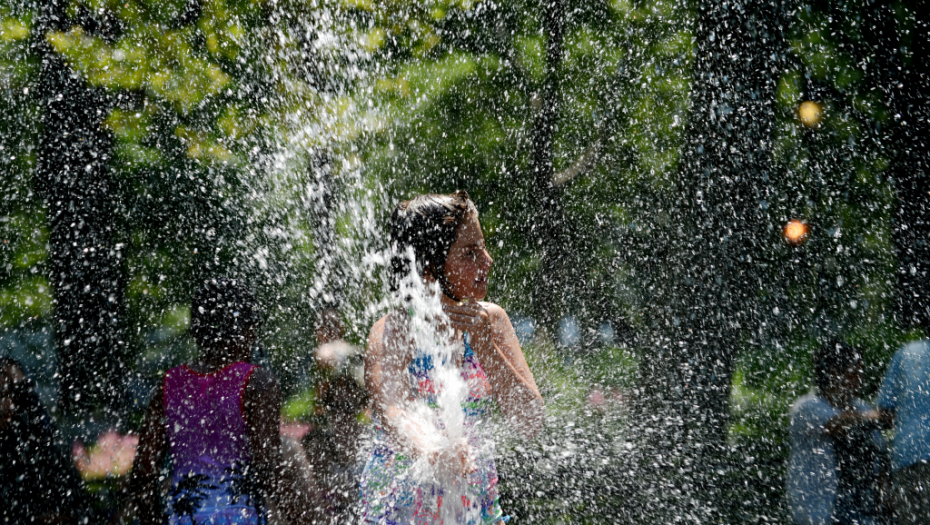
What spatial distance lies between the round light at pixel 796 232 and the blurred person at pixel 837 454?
3.59 m

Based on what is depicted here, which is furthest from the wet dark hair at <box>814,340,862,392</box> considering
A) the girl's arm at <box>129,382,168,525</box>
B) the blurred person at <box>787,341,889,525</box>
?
the girl's arm at <box>129,382,168,525</box>

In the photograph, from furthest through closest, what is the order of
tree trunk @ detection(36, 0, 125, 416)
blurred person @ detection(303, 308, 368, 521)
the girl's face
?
tree trunk @ detection(36, 0, 125, 416) → blurred person @ detection(303, 308, 368, 521) → the girl's face

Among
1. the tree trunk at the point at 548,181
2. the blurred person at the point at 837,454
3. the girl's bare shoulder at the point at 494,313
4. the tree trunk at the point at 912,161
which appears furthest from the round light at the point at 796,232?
the girl's bare shoulder at the point at 494,313

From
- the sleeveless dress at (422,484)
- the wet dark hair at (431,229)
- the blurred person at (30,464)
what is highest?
the blurred person at (30,464)

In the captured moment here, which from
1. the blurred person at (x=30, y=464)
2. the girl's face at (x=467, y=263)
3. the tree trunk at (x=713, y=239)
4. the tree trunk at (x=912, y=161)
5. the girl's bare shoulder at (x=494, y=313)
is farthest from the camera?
the tree trunk at (x=713, y=239)

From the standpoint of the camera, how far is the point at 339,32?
7.19 metres

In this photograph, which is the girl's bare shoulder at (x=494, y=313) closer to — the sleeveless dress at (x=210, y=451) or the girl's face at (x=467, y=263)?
the girl's face at (x=467, y=263)

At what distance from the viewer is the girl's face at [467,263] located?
6.94 ft

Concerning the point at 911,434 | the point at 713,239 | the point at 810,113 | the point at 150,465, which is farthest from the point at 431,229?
the point at 713,239

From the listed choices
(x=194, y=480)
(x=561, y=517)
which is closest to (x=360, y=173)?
(x=561, y=517)

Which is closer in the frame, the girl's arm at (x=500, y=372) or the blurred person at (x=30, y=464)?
the girl's arm at (x=500, y=372)

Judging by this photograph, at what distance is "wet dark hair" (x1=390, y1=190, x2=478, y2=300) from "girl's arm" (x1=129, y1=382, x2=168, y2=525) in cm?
107

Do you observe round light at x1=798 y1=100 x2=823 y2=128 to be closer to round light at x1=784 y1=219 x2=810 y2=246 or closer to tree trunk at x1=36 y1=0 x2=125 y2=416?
round light at x1=784 y1=219 x2=810 y2=246

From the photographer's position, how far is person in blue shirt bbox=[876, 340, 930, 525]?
3.39 meters
